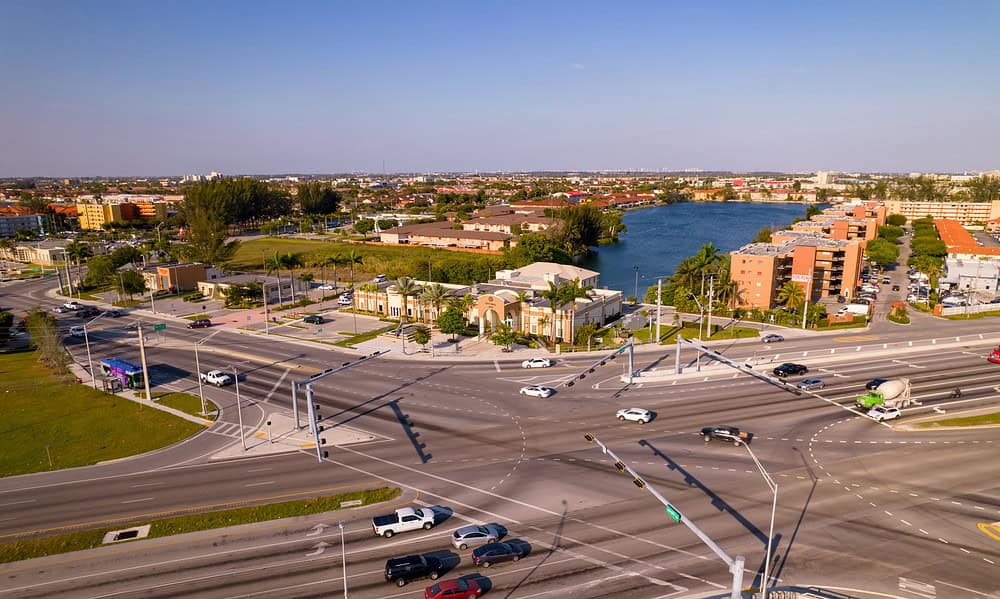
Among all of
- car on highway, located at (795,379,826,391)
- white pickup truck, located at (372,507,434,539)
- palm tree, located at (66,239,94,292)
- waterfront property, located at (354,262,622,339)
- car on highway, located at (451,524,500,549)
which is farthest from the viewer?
palm tree, located at (66,239,94,292)

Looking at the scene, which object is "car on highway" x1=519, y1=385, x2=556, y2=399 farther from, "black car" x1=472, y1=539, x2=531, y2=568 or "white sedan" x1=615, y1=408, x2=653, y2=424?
"black car" x1=472, y1=539, x2=531, y2=568

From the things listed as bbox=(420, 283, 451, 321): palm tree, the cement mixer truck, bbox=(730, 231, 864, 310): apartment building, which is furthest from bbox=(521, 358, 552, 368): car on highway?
bbox=(730, 231, 864, 310): apartment building

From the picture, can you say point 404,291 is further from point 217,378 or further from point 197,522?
point 197,522

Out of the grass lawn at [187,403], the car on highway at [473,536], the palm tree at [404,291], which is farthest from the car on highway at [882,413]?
the palm tree at [404,291]

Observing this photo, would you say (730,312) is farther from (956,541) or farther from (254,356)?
(254,356)

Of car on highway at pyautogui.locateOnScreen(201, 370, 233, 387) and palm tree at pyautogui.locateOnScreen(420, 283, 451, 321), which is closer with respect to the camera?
car on highway at pyautogui.locateOnScreen(201, 370, 233, 387)
